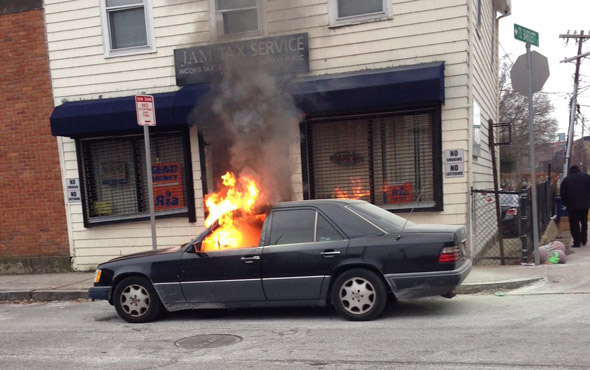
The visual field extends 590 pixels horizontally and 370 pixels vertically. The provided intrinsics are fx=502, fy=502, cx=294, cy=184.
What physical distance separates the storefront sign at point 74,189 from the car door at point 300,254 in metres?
5.91

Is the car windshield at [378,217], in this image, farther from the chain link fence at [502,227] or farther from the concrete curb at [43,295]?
the concrete curb at [43,295]

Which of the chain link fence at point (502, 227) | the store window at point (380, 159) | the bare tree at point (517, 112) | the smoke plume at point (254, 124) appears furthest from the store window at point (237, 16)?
the bare tree at point (517, 112)

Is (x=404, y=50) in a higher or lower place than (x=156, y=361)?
higher

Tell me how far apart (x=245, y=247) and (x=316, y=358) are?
1.86m

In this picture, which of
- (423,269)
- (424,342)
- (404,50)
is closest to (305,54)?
(404,50)

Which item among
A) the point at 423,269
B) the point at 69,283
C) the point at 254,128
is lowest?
the point at 69,283

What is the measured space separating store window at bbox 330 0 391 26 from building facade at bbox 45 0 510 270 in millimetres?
23

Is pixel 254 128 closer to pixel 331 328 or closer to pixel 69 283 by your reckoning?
pixel 331 328

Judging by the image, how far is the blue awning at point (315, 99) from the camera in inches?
319

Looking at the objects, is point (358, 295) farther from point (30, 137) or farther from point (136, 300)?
point (30, 137)

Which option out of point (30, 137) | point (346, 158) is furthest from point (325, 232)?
point (30, 137)

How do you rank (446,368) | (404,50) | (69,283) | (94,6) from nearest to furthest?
(446,368) → (404,50) → (69,283) → (94,6)

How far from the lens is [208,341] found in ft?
17.6

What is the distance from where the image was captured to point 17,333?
6.37 m
